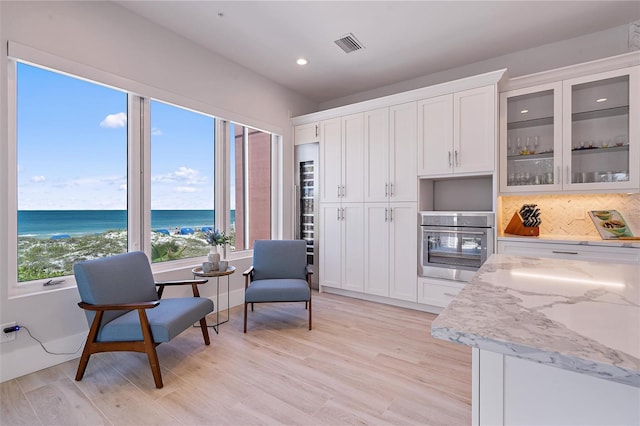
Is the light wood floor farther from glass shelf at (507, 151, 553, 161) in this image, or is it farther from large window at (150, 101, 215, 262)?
glass shelf at (507, 151, 553, 161)

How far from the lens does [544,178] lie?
3129mm

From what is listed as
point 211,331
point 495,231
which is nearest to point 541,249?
point 495,231

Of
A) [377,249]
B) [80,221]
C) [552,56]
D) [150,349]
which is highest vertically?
[552,56]

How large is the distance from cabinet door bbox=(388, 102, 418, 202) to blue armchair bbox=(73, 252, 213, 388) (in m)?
2.64

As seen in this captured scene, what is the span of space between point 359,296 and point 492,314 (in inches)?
135

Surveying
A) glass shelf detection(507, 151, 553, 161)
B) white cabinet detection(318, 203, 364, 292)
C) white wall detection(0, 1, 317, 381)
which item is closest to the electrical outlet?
white wall detection(0, 1, 317, 381)

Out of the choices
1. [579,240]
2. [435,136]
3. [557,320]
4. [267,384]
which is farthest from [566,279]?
[435,136]

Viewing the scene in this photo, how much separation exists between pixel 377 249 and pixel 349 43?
2.47 meters

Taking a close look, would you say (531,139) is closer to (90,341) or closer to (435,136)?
(435,136)

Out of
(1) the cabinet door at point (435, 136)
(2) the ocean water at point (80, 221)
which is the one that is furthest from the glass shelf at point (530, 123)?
(2) the ocean water at point (80, 221)

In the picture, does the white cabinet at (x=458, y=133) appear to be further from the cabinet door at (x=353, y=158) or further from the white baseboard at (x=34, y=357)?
the white baseboard at (x=34, y=357)

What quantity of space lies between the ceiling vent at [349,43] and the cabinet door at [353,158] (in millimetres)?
832

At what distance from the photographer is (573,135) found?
3023 mm

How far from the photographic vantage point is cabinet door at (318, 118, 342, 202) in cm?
425
